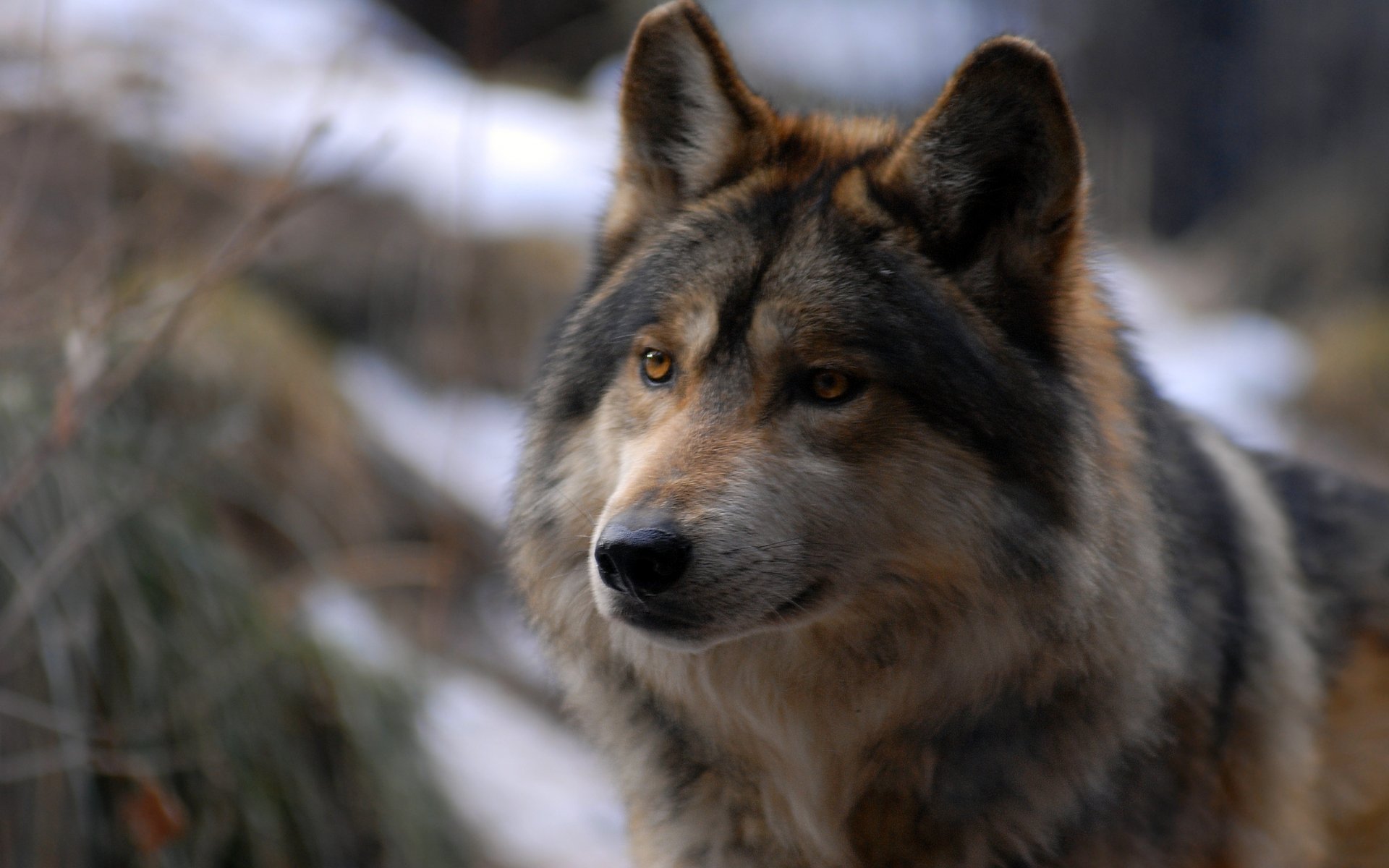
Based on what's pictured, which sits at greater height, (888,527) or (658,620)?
(888,527)

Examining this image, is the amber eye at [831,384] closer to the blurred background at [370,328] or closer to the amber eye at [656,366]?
the amber eye at [656,366]

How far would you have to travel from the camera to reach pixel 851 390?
7.46 feet

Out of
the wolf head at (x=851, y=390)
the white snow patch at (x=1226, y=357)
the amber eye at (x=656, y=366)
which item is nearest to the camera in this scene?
the wolf head at (x=851, y=390)

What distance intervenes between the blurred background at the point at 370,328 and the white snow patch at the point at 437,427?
0.09 feet

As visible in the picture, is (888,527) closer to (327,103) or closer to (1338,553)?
(1338,553)

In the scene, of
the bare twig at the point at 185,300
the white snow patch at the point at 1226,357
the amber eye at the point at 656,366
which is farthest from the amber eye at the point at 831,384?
the white snow patch at the point at 1226,357

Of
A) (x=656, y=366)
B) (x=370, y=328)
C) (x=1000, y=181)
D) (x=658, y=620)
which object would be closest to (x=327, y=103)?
(x=370, y=328)

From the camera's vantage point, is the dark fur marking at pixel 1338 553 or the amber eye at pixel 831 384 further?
the dark fur marking at pixel 1338 553

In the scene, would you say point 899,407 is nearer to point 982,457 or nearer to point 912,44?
point 982,457

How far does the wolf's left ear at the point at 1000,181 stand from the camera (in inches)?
86.0

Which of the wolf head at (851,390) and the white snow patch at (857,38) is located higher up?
the wolf head at (851,390)

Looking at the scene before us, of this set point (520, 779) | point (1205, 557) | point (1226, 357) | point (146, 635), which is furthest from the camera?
point (1226, 357)

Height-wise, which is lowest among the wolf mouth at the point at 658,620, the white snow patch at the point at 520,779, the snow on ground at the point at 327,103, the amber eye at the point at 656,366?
the white snow patch at the point at 520,779

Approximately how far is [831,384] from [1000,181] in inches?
21.3
